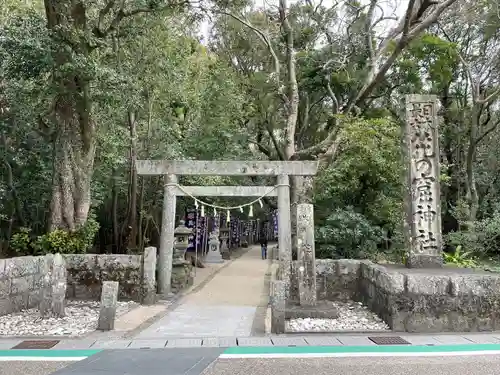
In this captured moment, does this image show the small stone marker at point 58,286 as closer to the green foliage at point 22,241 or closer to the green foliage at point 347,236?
the green foliage at point 22,241

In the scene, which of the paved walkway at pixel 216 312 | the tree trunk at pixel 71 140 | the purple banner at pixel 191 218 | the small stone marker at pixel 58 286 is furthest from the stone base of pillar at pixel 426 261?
the purple banner at pixel 191 218

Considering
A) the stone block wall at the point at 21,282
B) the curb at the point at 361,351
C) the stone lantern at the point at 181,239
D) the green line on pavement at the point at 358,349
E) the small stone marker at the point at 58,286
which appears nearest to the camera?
the curb at the point at 361,351

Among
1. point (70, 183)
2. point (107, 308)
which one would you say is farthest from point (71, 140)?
point (107, 308)

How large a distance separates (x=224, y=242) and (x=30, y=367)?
21025mm

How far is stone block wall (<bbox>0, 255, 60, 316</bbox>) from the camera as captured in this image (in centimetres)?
795

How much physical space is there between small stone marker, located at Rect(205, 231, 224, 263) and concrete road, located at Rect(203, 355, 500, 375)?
55.7ft

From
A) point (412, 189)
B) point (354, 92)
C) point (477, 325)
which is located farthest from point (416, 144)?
point (354, 92)

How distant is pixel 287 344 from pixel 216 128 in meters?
13.0

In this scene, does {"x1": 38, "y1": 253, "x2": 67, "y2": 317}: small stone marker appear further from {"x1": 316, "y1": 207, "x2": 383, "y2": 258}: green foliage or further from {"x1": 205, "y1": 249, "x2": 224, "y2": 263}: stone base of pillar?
{"x1": 205, "y1": 249, "x2": 224, "y2": 263}: stone base of pillar

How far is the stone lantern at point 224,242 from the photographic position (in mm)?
24781

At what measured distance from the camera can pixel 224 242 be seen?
25.9 metres

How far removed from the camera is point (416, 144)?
8.72 metres

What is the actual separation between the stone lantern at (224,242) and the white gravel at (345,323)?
16.8m

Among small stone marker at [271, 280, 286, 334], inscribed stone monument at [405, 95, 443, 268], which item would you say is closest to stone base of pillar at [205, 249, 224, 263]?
inscribed stone monument at [405, 95, 443, 268]
